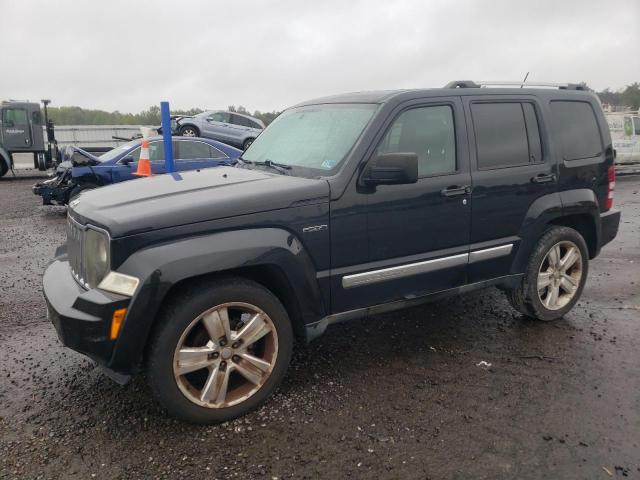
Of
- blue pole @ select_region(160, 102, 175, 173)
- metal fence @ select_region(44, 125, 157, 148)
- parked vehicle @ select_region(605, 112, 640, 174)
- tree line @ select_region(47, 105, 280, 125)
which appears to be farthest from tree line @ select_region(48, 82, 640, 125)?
blue pole @ select_region(160, 102, 175, 173)

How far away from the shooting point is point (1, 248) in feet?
25.0

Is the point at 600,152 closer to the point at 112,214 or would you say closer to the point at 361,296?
the point at 361,296

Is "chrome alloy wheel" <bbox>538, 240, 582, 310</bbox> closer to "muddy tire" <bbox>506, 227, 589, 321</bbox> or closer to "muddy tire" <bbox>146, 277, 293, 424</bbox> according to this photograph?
"muddy tire" <bbox>506, 227, 589, 321</bbox>

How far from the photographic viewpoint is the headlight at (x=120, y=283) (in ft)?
8.76

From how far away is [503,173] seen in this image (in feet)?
12.8

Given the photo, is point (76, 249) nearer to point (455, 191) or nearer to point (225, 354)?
point (225, 354)

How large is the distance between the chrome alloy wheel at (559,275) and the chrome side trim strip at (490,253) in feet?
1.60

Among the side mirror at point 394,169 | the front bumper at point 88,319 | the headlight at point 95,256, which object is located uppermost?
the side mirror at point 394,169

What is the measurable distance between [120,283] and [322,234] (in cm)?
121

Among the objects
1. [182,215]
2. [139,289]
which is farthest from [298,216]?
[139,289]

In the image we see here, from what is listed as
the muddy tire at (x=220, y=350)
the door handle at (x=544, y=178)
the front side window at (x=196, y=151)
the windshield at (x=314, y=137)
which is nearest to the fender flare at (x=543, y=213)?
the door handle at (x=544, y=178)

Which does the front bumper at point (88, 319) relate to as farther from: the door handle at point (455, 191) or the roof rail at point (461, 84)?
the roof rail at point (461, 84)

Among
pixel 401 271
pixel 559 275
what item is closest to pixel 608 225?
pixel 559 275

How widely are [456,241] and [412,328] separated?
3.35 feet
